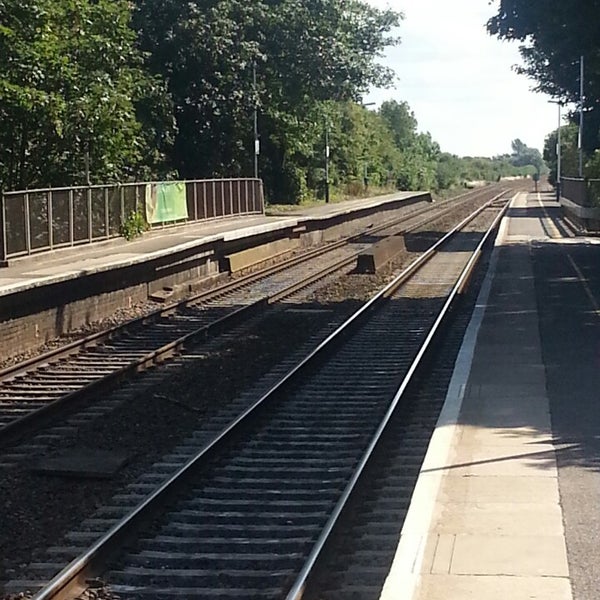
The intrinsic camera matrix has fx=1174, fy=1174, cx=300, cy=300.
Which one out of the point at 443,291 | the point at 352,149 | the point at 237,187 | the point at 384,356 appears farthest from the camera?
the point at 352,149

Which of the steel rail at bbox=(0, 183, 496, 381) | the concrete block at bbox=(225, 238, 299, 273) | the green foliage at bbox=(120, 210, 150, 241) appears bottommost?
the steel rail at bbox=(0, 183, 496, 381)

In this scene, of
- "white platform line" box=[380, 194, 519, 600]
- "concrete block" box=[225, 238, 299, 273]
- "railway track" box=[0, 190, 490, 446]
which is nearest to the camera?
"white platform line" box=[380, 194, 519, 600]

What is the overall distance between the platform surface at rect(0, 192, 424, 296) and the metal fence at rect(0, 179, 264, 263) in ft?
0.73

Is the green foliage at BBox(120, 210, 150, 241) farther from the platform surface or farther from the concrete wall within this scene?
the concrete wall

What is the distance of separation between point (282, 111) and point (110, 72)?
24268 mm

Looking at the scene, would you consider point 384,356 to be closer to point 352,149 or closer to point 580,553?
point 580,553

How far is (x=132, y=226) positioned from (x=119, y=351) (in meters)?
12.3

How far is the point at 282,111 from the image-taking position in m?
55.1

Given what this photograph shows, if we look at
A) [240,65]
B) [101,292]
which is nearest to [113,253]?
[101,292]

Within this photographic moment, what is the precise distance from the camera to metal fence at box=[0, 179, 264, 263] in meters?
22.3

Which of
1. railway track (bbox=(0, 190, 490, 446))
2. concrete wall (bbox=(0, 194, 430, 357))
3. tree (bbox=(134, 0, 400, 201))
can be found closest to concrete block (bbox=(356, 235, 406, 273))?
railway track (bbox=(0, 190, 490, 446))

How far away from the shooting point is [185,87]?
48969 millimetres

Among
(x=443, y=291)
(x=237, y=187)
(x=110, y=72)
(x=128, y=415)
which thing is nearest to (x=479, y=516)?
(x=128, y=415)

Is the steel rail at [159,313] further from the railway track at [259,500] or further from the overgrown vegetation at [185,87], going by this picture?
the overgrown vegetation at [185,87]
